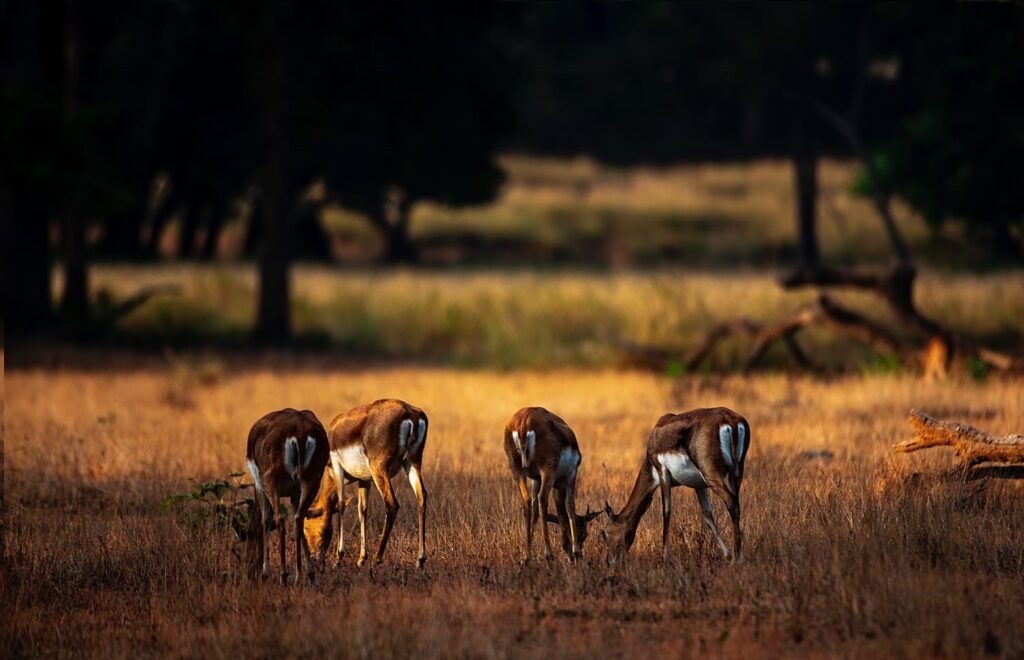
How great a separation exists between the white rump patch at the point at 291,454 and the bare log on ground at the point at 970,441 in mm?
5057

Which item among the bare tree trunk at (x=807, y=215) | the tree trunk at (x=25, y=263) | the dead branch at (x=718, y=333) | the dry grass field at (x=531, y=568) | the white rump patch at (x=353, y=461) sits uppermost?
A: the bare tree trunk at (x=807, y=215)

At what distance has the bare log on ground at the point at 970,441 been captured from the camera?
11.2 metres

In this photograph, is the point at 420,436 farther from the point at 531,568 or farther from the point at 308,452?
the point at 531,568

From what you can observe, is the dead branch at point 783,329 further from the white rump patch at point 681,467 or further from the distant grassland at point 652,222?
the distant grassland at point 652,222

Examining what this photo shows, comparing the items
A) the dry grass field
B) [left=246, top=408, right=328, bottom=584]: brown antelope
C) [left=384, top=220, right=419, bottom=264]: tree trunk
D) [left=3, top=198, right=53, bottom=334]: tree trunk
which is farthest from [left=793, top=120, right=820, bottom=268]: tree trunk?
[left=246, top=408, right=328, bottom=584]: brown antelope

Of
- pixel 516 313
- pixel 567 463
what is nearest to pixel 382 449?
pixel 567 463

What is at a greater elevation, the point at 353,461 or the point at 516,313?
the point at 516,313

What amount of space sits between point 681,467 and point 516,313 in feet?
60.5

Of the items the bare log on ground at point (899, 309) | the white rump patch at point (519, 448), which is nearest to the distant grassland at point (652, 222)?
the bare log on ground at point (899, 309)

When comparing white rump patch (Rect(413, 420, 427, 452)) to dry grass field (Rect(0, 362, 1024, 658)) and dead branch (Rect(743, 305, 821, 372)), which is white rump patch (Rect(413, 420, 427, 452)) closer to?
dry grass field (Rect(0, 362, 1024, 658))

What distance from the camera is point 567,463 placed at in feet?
32.1

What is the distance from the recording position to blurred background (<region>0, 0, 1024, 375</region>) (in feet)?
82.2

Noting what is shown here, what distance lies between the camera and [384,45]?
30266mm

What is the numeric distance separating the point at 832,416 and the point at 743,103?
3609cm
